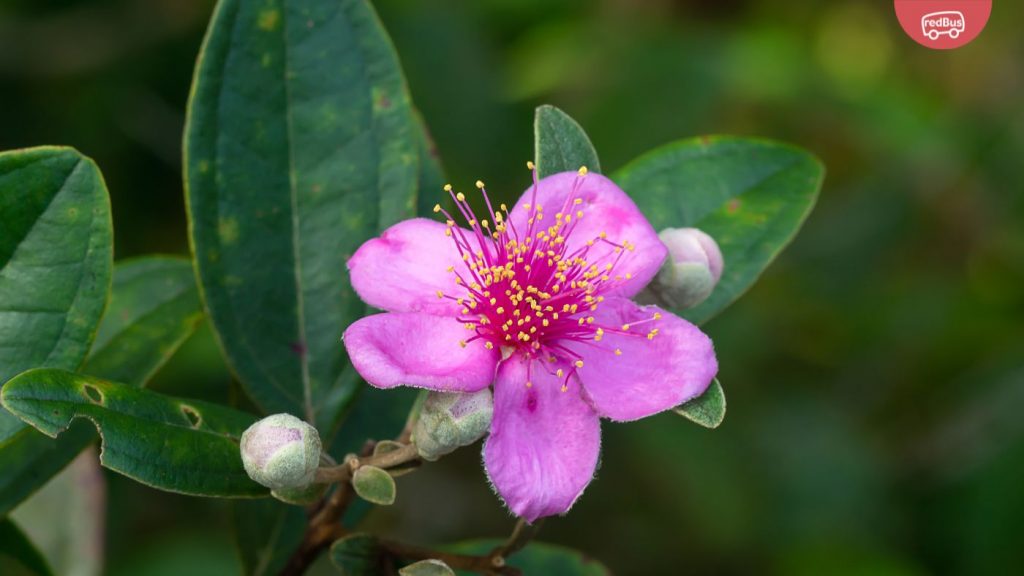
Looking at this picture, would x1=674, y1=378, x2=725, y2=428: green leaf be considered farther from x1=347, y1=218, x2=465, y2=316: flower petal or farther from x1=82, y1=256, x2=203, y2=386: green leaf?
x1=82, y1=256, x2=203, y2=386: green leaf

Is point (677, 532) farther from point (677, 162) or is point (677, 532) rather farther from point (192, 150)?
point (192, 150)

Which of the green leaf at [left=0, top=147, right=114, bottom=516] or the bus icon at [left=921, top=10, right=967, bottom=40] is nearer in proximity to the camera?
the green leaf at [left=0, top=147, right=114, bottom=516]

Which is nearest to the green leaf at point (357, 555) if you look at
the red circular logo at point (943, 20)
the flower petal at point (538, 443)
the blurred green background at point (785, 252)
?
the flower petal at point (538, 443)

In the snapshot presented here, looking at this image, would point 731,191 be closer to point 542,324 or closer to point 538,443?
point 542,324

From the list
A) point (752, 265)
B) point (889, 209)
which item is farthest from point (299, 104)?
point (889, 209)

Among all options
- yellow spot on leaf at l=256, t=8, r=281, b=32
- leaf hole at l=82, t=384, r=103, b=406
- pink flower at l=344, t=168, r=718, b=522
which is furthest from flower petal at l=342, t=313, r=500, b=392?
yellow spot on leaf at l=256, t=8, r=281, b=32

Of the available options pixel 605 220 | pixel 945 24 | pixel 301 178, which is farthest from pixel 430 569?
pixel 945 24

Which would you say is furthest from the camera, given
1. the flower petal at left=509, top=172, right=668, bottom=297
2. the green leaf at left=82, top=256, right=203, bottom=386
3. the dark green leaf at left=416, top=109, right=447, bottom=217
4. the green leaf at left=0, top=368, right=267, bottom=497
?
the dark green leaf at left=416, top=109, right=447, bottom=217
